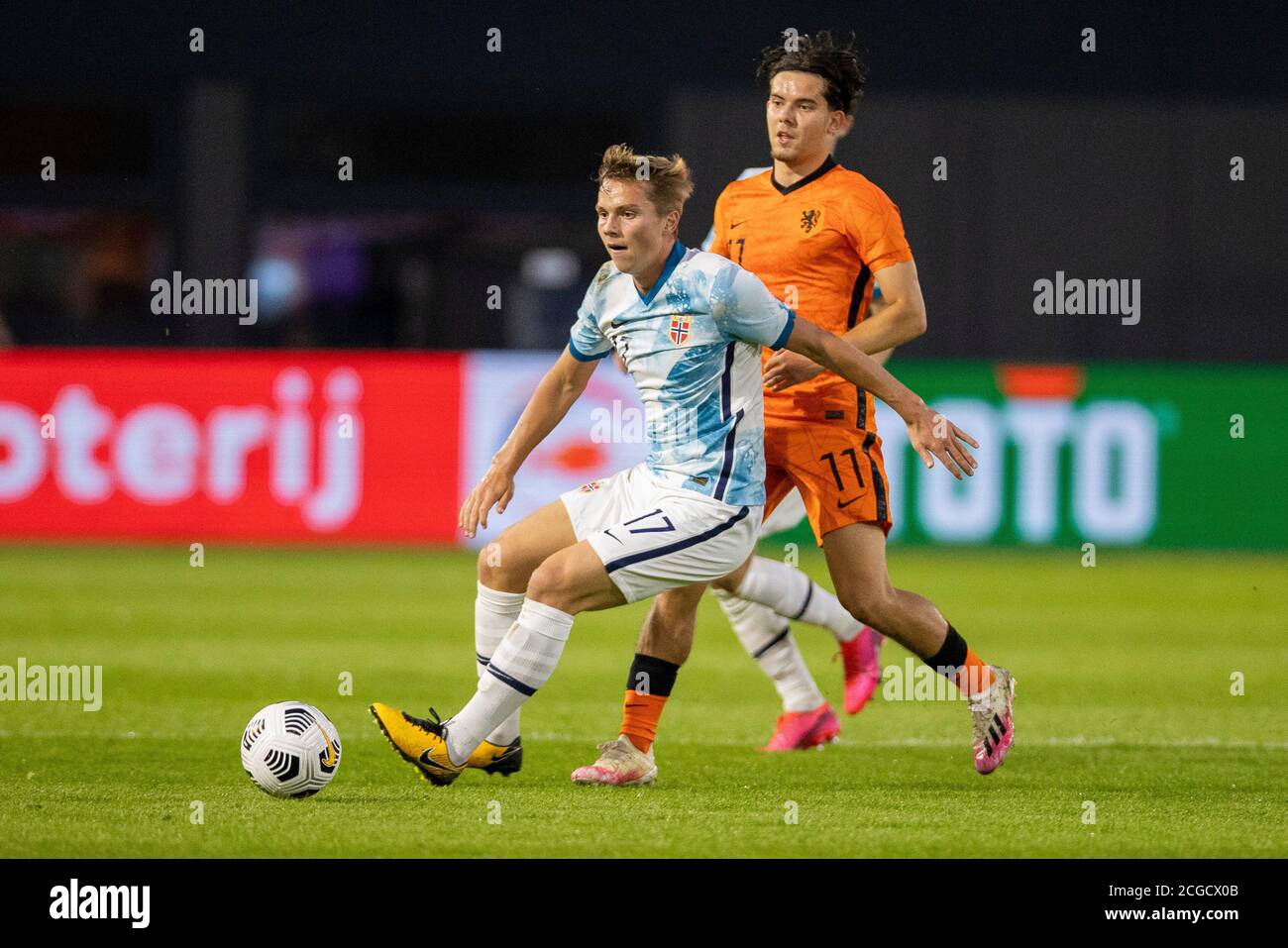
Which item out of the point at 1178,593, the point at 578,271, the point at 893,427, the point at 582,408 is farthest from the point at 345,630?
the point at 578,271

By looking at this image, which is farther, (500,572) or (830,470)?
(830,470)

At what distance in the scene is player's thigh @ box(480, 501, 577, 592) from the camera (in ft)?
20.0

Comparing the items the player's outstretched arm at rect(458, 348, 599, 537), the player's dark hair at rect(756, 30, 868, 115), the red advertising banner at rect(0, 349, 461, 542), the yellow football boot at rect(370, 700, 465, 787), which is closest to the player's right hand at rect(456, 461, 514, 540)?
the player's outstretched arm at rect(458, 348, 599, 537)

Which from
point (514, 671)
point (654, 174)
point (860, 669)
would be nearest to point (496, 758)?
point (514, 671)

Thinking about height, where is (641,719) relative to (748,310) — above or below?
below

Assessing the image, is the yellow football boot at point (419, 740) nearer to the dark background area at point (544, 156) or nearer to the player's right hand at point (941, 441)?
the player's right hand at point (941, 441)

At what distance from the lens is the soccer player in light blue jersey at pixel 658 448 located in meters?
5.82

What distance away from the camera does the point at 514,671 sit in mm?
5836

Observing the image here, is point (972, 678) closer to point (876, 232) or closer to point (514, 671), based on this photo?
point (876, 232)

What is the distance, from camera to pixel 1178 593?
42.9 feet

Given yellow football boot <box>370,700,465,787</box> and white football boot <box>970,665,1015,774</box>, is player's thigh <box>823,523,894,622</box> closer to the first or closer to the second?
white football boot <box>970,665,1015,774</box>

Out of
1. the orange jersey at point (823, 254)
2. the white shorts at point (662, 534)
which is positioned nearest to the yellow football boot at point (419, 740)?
the white shorts at point (662, 534)

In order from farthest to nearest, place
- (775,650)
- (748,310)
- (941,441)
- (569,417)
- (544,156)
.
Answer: (544,156) < (569,417) < (775,650) < (748,310) < (941,441)

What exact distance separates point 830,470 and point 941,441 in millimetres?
856
